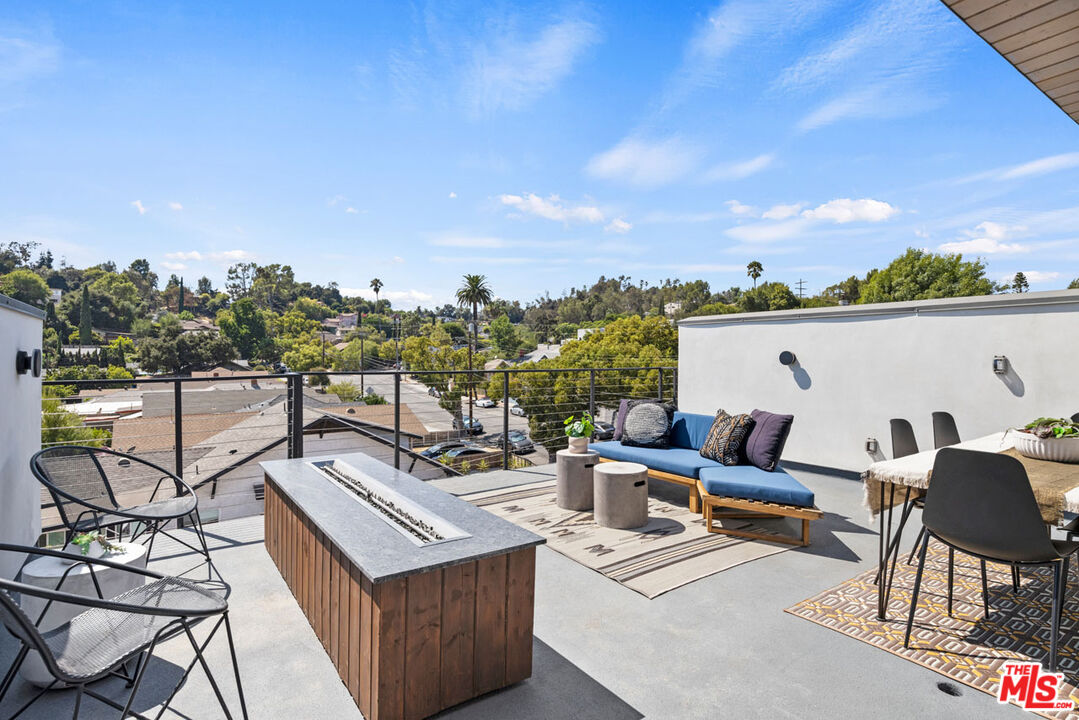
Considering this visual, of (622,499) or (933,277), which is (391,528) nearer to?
(622,499)

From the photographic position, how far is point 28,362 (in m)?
2.63

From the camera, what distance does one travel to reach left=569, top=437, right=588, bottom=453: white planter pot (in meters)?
4.38

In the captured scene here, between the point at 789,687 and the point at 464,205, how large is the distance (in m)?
21.9

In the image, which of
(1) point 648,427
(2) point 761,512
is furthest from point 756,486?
(1) point 648,427

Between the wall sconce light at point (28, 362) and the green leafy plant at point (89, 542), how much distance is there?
3.49ft

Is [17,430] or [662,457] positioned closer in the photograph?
[17,430]

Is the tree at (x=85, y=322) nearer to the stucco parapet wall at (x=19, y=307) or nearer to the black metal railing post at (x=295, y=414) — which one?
the black metal railing post at (x=295, y=414)

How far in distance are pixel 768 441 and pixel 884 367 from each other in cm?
208

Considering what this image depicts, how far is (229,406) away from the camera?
2692 cm

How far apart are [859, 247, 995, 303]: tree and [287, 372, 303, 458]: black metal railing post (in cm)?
3127

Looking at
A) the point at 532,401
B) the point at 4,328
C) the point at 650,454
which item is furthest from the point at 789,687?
the point at 532,401

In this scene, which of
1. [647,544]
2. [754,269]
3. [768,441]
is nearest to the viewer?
[647,544]

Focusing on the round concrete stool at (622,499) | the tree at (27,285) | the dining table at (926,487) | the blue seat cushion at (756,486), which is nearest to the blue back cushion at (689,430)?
the blue seat cushion at (756,486)

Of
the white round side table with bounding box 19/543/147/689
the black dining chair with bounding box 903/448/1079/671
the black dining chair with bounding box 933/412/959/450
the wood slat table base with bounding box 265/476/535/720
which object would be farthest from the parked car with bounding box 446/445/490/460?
the black dining chair with bounding box 903/448/1079/671
